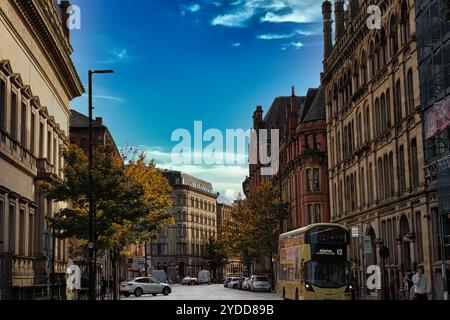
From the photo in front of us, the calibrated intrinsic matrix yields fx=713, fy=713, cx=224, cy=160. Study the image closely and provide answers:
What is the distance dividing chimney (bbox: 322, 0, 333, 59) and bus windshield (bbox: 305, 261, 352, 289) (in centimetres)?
3288

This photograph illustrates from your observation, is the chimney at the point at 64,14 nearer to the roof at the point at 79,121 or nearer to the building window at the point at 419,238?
the building window at the point at 419,238

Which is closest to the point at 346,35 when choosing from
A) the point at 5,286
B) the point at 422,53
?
the point at 422,53

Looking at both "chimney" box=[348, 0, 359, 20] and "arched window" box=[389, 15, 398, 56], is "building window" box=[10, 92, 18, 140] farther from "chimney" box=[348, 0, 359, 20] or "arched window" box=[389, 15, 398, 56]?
"chimney" box=[348, 0, 359, 20]

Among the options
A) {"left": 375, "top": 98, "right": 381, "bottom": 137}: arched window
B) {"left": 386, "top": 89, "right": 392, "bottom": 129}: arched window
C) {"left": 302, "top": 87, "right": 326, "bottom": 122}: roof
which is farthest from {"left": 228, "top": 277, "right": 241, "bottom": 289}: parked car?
{"left": 386, "top": 89, "right": 392, "bottom": 129}: arched window

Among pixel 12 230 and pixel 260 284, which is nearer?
pixel 12 230

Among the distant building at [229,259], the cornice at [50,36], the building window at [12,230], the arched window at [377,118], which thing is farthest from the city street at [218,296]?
the distant building at [229,259]

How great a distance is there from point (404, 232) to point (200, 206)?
133424 mm

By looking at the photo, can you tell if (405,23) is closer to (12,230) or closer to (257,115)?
(12,230)

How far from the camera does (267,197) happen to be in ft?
275

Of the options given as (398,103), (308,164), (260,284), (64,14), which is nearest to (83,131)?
(308,164)

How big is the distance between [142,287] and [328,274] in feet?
96.5

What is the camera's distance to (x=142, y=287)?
60.2 m

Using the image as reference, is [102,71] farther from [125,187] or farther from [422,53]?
[422,53]

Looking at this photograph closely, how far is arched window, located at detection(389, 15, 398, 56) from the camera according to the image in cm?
4228
